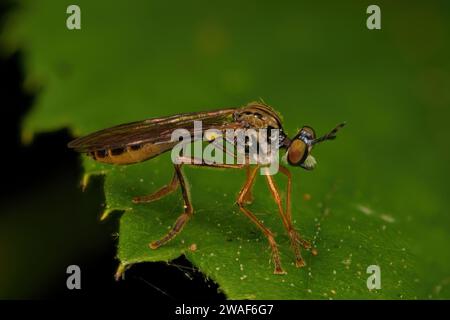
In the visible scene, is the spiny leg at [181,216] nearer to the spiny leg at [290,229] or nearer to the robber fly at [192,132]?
the robber fly at [192,132]

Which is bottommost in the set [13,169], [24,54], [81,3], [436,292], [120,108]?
[436,292]

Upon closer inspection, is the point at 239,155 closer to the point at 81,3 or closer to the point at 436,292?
the point at 436,292

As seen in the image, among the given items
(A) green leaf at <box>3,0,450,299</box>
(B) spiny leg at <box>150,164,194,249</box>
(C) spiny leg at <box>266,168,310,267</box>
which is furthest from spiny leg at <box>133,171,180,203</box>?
(C) spiny leg at <box>266,168,310,267</box>

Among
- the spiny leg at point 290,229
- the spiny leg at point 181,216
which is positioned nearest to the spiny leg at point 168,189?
the spiny leg at point 181,216

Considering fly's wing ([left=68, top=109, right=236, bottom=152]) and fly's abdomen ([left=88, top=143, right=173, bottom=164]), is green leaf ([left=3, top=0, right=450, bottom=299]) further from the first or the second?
fly's wing ([left=68, top=109, right=236, bottom=152])

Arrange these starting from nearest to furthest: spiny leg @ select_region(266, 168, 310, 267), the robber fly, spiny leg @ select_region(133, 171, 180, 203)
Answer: spiny leg @ select_region(266, 168, 310, 267)
the robber fly
spiny leg @ select_region(133, 171, 180, 203)

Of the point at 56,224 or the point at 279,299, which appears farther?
the point at 56,224

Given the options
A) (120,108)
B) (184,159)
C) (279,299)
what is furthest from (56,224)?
(279,299)

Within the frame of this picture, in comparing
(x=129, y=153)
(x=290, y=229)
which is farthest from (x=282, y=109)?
(x=129, y=153)
